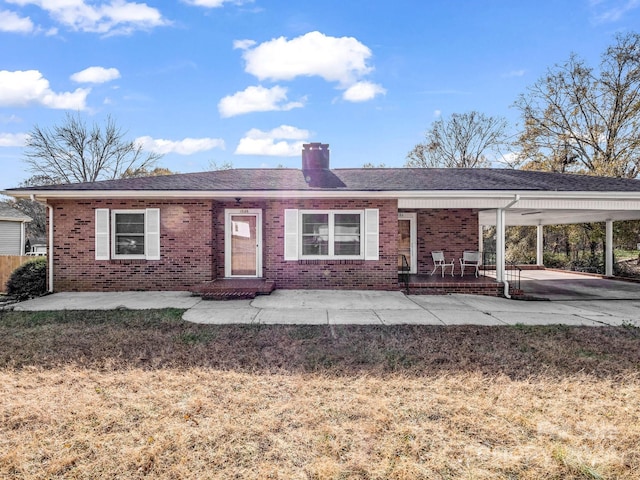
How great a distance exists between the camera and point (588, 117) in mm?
21641

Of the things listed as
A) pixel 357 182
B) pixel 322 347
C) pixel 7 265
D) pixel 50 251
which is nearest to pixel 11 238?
pixel 7 265

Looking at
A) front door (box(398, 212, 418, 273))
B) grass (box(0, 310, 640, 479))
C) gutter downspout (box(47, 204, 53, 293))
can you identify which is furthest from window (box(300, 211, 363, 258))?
gutter downspout (box(47, 204, 53, 293))

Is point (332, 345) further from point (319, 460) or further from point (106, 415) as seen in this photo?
point (106, 415)

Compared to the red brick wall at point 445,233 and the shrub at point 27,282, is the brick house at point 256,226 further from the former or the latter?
the red brick wall at point 445,233

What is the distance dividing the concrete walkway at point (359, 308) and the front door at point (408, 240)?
Result: 287cm

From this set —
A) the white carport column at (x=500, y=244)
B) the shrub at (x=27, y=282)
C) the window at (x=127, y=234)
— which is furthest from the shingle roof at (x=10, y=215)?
the white carport column at (x=500, y=244)

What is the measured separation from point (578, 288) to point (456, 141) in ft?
68.3

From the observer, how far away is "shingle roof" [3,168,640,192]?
931 centimetres

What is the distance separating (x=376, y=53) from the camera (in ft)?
43.4

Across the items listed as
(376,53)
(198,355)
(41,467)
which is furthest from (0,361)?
(376,53)

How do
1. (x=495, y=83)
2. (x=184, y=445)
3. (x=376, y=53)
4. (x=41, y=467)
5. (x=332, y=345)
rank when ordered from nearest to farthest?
(x=41, y=467) → (x=184, y=445) → (x=332, y=345) → (x=376, y=53) → (x=495, y=83)

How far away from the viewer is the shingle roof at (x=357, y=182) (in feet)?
30.6

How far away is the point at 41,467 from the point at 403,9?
12.9m

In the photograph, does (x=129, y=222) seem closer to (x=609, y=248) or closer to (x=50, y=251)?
(x=50, y=251)
